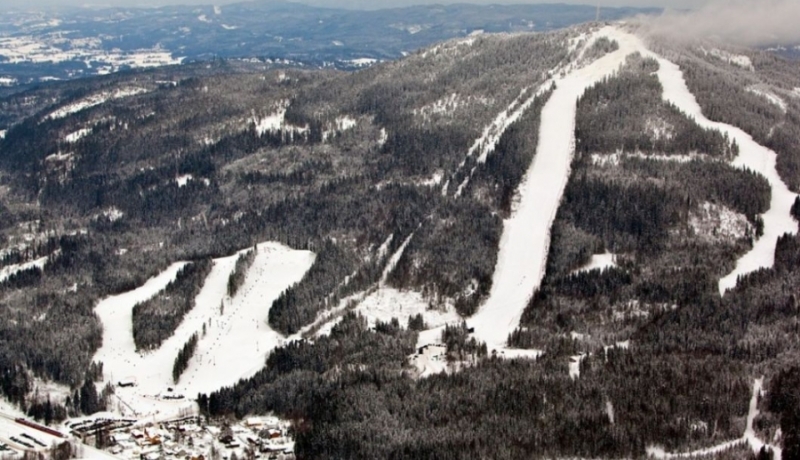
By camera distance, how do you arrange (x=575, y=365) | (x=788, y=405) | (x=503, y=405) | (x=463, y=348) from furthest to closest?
(x=463, y=348), (x=575, y=365), (x=503, y=405), (x=788, y=405)

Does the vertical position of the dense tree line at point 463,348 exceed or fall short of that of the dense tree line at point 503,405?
it falls short

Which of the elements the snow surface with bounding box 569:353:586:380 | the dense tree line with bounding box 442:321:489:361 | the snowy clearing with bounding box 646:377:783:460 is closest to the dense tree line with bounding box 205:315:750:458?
the snow surface with bounding box 569:353:586:380

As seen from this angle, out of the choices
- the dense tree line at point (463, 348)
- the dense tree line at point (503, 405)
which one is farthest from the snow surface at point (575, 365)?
the dense tree line at point (463, 348)

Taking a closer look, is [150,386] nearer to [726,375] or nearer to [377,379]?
[377,379]

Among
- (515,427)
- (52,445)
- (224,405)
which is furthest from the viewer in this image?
(224,405)

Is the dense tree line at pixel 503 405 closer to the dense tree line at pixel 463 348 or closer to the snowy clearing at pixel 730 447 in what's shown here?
the snowy clearing at pixel 730 447

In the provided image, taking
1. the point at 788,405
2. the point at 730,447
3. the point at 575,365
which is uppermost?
the point at 788,405

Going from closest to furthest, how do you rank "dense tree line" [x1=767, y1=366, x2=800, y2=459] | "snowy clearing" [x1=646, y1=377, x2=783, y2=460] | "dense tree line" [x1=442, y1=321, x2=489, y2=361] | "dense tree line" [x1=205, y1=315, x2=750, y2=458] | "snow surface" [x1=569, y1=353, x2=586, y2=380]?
"dense tree line" [x1=767, y1=366, x2=800, y2=459] → "snowy clearing" [x1=646, y1=377, x2=783, y2=460] → "dense tree line" [x1=205, y1=315, x2=750, y2=458] → "snow surface" [x1=569, y1=353, x2=586, y2=380] → "dense tree line" [x1=442, y1=321, x2=489, y2=361]

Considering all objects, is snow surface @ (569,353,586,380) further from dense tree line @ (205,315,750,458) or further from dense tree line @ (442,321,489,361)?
dense tree line @ (442,321,489,361)

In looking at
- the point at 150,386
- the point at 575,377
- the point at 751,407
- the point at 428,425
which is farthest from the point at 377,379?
the point at 751,407

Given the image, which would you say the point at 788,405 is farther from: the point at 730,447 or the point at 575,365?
the point at 575,365

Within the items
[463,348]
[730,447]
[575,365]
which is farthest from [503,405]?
[730,447]
